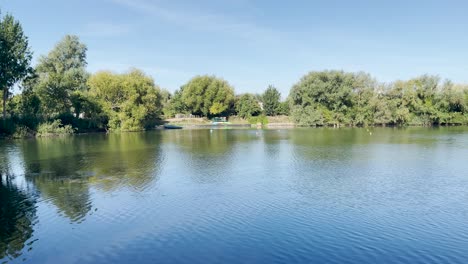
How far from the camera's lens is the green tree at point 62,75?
65.6 meters

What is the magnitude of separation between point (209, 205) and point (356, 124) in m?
80.2

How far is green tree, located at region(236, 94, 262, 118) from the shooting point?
10794cm

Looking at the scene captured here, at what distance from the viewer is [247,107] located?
354ft

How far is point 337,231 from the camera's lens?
12.9m

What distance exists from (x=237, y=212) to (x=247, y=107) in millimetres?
93201

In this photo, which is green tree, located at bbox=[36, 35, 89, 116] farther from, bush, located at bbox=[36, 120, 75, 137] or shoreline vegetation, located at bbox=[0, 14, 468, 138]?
bush, located at bbox=[36, 120, 75, 137]

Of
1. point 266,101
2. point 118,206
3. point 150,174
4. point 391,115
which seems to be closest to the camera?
point 118,206

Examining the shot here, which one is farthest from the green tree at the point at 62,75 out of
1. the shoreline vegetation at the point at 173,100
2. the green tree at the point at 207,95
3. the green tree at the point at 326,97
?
the green tree at the point at 326,97

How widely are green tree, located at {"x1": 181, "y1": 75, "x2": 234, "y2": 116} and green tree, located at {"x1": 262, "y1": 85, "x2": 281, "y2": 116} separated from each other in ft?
A: 34.6

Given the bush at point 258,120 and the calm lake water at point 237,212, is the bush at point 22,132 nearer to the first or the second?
the calm lake water at point 237,212

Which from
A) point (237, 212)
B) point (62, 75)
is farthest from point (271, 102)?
point (237, 212)

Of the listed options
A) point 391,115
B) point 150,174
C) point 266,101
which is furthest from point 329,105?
point 150,174

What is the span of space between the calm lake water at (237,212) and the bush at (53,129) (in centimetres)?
3621

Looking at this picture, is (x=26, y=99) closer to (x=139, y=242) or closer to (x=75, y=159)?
(x=75, y=159)
